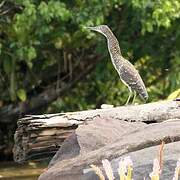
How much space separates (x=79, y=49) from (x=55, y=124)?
834cm

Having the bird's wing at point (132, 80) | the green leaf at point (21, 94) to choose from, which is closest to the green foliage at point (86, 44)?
the green leaf at point (21, 94)

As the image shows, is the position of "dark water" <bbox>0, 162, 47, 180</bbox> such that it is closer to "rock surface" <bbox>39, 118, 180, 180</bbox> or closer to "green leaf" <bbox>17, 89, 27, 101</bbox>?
"green leaf" <bbox>17, 89, 27, 101</bbox>

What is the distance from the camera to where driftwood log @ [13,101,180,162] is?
619 centimetres

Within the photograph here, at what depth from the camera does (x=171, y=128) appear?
4902mm

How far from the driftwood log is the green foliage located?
5.34 meters

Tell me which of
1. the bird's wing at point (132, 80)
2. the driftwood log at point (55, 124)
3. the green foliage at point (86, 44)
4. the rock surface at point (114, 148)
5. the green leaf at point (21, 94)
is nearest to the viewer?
the rock surface at point (114, 148)

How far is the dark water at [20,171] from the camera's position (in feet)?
39.4

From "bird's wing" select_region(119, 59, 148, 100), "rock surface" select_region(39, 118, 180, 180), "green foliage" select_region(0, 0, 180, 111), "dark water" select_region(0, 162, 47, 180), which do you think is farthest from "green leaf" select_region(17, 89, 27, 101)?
"rock surface" select_region(39, 118, 180, 180)

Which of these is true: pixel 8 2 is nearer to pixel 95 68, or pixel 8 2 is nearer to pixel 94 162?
pixel 95 68

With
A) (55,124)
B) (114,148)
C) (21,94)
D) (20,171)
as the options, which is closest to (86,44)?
(21,94)

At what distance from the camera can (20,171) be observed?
42.2 feet

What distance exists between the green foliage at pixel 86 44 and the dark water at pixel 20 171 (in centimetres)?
125

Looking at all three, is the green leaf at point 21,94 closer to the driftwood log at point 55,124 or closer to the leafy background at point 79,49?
the leafy background at point 79,49

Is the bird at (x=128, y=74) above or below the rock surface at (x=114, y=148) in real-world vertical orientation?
below
